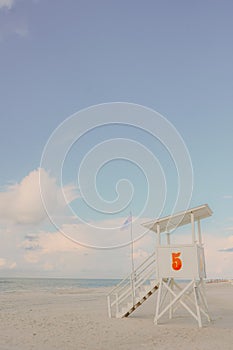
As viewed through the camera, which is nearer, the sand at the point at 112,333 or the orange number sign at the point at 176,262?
the sand at the point at 112,333

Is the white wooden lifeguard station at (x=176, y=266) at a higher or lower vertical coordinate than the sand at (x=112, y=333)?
higher

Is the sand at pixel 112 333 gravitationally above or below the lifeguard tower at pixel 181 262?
below

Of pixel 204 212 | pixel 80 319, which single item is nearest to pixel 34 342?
pixel 80 319

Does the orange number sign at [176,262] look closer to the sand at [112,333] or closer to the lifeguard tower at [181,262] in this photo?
the lifeguard tower at [181,262]

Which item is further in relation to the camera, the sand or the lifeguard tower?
the lifeguard tower

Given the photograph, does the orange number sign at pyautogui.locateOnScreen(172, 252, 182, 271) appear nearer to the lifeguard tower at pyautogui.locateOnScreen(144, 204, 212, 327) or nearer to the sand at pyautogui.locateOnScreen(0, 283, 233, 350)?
the lifeguard tower at pyautogui.locateOnScreen(144, 204, 212, 327)

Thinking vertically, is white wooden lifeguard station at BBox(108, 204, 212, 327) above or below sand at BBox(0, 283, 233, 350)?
above

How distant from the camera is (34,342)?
45.4ft

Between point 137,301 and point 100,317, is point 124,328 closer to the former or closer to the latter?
point 137,301

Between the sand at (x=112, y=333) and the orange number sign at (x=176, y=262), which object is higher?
the orange number sign at (x=176, y=262)

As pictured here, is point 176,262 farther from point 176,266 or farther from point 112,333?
point 112,333

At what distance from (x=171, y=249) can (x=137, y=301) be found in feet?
10.9

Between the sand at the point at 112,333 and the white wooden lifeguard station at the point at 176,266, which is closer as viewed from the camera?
the sand at the point at 112,333

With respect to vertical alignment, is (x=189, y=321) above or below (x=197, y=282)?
below
